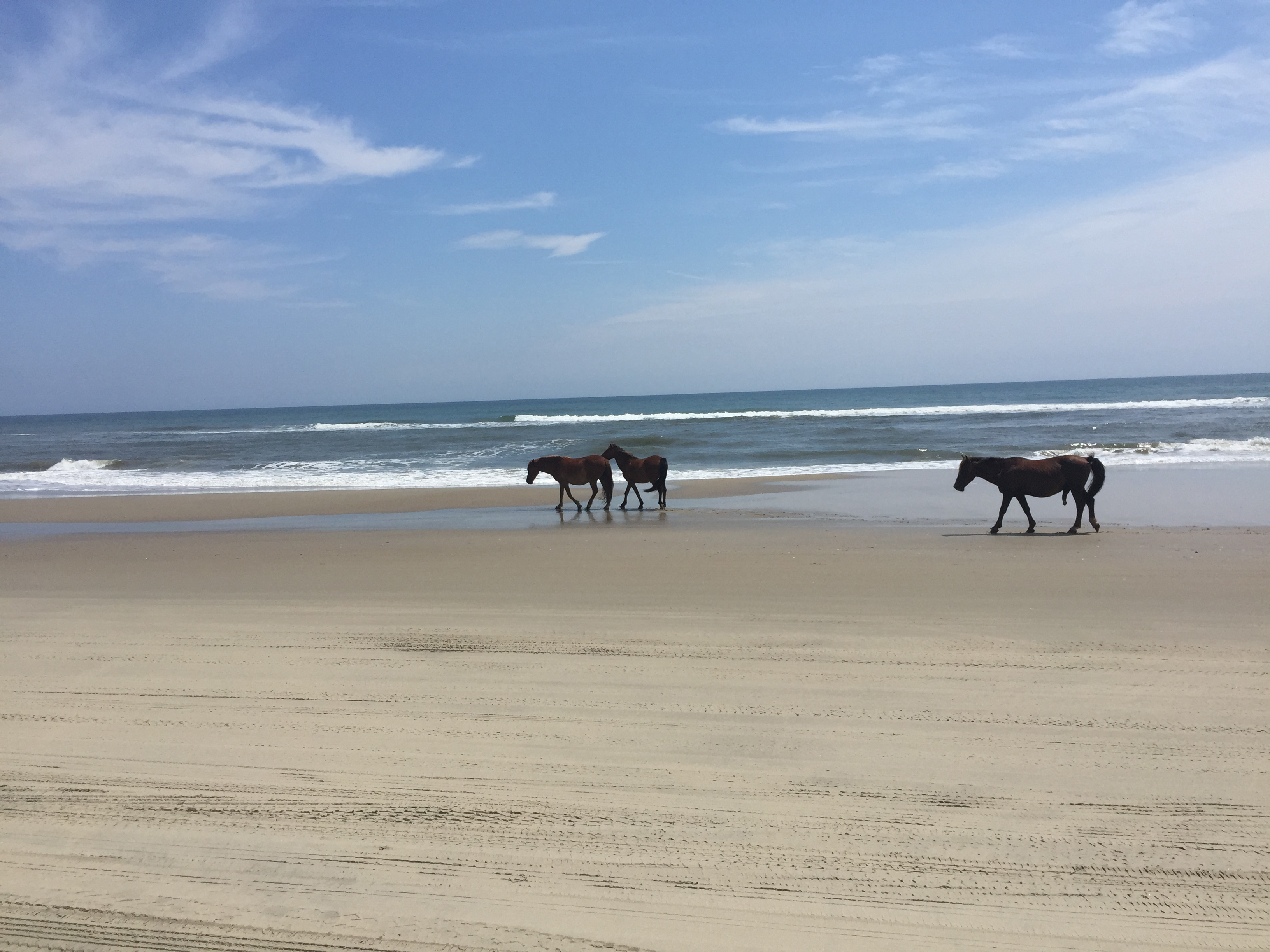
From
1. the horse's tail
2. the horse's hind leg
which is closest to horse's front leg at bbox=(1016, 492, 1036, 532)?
the horse's hind leg

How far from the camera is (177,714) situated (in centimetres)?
451

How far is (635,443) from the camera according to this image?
33.1 m

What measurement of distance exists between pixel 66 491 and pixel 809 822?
22749 millimetres

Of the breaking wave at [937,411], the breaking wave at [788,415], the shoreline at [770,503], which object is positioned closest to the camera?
the shoreline at [770,503]

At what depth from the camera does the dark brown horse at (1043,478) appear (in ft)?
36.7

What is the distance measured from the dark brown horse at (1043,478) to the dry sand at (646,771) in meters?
3.86

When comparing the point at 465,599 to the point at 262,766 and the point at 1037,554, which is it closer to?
the point at 262,766

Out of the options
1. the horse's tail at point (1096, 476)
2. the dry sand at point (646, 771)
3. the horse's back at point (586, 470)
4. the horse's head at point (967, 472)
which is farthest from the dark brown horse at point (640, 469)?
the dry sand at point (646, 771)

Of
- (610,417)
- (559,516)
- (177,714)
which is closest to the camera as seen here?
(177,714)

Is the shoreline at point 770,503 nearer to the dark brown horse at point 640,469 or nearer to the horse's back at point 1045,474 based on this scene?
the dark brown horse at point 640,469

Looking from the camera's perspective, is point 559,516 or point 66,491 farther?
point 66,491

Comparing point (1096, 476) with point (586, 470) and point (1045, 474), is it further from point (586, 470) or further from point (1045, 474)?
point (586, 470)

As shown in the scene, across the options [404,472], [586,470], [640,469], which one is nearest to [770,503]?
[640,469]

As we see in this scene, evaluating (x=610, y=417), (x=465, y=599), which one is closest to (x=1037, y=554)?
(x=465, y=599)
